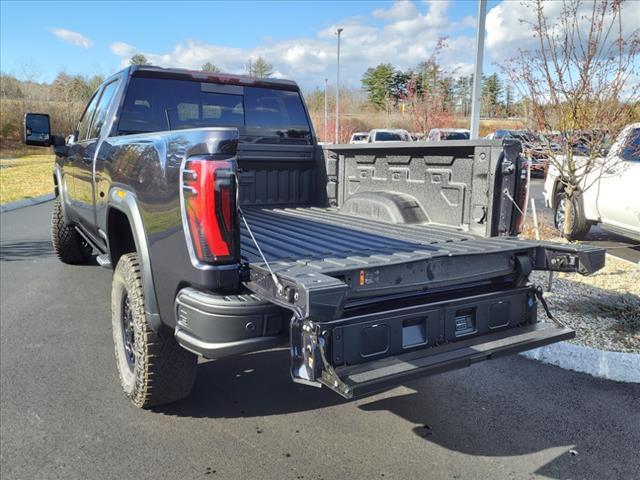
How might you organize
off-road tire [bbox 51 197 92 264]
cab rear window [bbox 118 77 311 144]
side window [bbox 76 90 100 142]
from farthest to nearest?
1. off-road tire [bbox 51 197 92 264]
2. side window [bbox 76 90 100 142]
3. cab rear window [bbox 118 77 311 144]

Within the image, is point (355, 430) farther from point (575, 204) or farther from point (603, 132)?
point (575, 204)

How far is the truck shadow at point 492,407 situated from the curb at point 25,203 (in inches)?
438

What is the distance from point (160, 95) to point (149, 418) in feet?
8.97

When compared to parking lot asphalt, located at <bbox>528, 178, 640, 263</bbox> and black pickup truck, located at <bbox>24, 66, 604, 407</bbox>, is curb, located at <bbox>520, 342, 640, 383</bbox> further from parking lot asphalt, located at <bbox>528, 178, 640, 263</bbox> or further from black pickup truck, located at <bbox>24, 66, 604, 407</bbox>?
parking lot asphalt, located at <bbox>528, 178, 640, 263</bbox>

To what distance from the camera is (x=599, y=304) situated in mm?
5023

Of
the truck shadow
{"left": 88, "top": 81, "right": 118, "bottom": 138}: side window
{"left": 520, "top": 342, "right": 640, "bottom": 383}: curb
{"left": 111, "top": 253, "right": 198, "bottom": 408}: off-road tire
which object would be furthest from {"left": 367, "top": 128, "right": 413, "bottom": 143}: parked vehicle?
{"left": 111, "top": 253, "right": 198, "bottom": 408}: off-road tire

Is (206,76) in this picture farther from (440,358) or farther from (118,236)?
(440,358)

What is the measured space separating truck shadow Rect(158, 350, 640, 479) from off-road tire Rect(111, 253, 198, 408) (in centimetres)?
24

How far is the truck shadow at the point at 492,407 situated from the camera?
10.0 ft

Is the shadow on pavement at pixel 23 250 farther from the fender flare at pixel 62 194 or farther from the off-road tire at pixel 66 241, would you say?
the fender flare at pixel 62 194

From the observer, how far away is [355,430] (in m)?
3.24

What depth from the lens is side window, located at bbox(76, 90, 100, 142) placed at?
5422 mm

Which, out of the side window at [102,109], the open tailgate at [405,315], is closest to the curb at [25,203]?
A: the side window at [102,109]

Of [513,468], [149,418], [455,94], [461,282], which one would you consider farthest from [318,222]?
[455,94]
